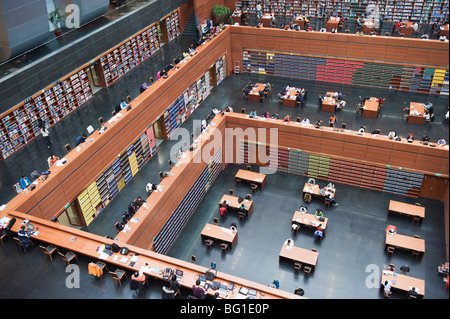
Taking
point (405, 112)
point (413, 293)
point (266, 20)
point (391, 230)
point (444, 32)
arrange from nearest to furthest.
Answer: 1. point (413, 293)
2. point (391, 230)
3. point (405, 112)
4. point (444, 32)
5. point (266, 20)

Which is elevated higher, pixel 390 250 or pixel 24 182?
pixel 24 182

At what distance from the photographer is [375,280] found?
49.6ft

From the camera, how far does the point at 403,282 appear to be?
14.5m

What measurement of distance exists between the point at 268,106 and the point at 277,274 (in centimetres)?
1044

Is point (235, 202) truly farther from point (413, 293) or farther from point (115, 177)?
point (413, 293)

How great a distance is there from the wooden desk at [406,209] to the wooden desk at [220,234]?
6802mm

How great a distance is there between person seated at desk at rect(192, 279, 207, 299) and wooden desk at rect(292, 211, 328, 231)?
6620 mm

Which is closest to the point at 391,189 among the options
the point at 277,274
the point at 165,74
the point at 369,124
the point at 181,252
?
the point at 369,124

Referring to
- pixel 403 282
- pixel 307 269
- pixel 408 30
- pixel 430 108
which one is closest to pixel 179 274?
pixel 307 269

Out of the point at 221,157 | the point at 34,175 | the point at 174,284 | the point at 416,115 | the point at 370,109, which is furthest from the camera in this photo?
the point at 370,109

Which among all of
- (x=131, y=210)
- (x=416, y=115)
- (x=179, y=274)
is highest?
(x=179, y=274)

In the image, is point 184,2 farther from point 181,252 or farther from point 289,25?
point 181,252

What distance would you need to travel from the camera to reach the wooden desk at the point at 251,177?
766 inches

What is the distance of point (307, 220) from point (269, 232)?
165cm
